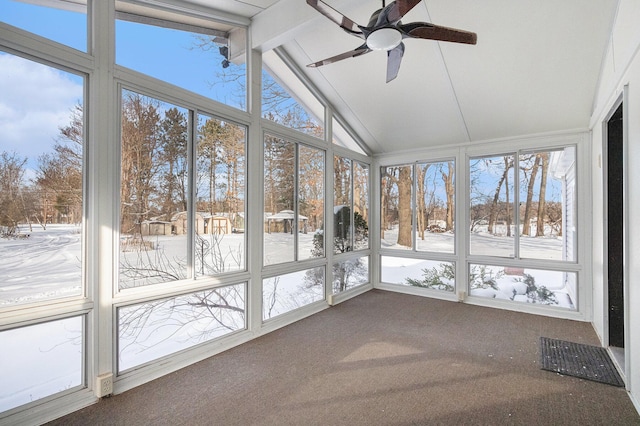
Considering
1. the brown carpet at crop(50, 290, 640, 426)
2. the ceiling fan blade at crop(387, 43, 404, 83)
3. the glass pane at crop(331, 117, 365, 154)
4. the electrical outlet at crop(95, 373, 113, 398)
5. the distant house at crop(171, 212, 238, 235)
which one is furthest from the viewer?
the glass pane at crop(331, 117, 365, 154)

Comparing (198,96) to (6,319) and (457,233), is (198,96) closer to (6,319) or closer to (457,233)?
(6,319)

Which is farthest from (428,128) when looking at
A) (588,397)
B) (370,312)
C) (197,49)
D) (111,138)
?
(111,138)

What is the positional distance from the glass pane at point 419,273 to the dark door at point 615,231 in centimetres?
210

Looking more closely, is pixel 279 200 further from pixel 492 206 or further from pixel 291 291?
pixel 492 206

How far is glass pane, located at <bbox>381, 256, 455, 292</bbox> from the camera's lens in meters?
5.31

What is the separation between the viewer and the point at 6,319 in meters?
2.04

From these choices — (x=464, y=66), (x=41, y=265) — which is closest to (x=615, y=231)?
(x=464, y=66)

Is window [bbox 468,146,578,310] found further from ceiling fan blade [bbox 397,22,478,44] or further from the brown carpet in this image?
ceiling fan blade [bbox 397,22,478,44]

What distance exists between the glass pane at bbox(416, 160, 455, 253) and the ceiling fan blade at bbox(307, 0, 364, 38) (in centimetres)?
347

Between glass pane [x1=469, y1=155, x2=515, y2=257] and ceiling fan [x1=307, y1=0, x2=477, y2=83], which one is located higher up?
ceiling fan [x1=307, y1=0, x2=477, y2=83]

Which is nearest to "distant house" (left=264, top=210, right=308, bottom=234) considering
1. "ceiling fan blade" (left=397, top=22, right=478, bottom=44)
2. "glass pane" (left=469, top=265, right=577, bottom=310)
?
"ceiling fan blade" (left=397, top=22, right=478, bottom=44)

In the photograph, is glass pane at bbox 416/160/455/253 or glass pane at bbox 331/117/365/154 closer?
glass pane at bbox 331/117/365/154

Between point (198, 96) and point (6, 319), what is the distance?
2227 millimetres

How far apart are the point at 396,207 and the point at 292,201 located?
2.34 meters
